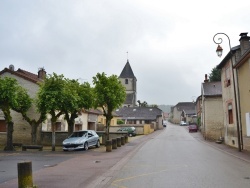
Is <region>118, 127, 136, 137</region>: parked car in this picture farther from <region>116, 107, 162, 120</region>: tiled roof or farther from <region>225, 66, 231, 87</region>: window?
<region>116, 107, 162, 120</region>: tiled roof

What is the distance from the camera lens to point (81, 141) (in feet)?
72.3

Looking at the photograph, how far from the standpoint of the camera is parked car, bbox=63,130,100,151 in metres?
21.8

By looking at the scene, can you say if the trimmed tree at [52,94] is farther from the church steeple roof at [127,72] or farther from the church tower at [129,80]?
the church steeple roof at [127,72]

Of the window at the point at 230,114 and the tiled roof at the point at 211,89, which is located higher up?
the tiled roof at the point at 211,89

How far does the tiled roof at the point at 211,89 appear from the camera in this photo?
38062mm

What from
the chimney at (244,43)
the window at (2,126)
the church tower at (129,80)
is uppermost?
the church tower at (129,80)

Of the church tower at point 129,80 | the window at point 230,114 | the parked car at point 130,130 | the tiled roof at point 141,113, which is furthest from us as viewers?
the church tower at point 129,80

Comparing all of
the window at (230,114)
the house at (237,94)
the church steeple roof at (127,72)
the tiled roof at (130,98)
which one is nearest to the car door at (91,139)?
the house at (237,94)

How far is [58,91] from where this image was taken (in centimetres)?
2209

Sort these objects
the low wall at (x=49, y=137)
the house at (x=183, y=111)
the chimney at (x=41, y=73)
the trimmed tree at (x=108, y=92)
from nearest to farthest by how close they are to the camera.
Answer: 1. the trimmed tree at (x=108, y=92)
2. the low wall at (x=49, y=137)
3. the chimney at (x=41, y=73)
4. the house at (x=183, y=111)

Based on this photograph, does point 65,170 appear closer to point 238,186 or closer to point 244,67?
point 238,186

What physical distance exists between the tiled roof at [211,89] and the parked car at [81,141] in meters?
19.7

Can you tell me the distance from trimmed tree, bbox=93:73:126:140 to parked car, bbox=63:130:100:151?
3676 millimetres

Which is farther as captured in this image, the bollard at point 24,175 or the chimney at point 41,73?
the chimney at point 41,73
